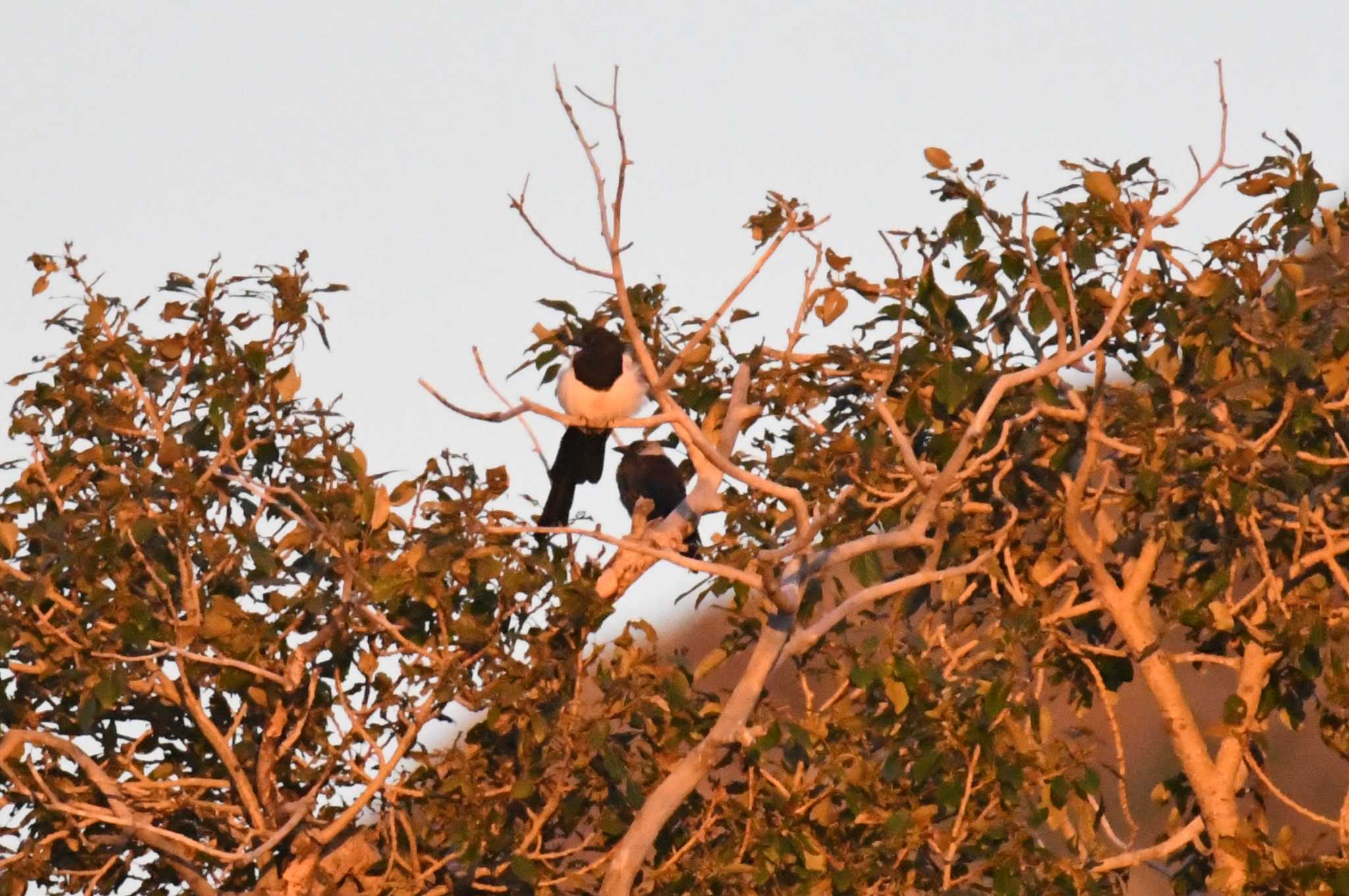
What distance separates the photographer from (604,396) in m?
9.22

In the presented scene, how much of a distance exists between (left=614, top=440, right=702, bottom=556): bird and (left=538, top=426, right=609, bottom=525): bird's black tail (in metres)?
0.12

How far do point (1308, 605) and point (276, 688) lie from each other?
3859 mm

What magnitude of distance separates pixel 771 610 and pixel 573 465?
286 cm

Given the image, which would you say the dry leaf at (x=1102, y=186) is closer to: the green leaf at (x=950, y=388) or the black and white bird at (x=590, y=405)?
the green leaf at (x=950, y=388)

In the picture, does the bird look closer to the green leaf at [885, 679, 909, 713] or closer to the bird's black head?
the bird's black head

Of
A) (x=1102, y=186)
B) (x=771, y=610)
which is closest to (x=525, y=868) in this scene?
(x=771, y=610)

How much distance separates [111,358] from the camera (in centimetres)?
759

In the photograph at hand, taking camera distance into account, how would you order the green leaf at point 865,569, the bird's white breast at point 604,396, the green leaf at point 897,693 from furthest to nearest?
the bird's white breast at point 604,396 < the green leaf at point 865,569 < the green leaf at point 897,693

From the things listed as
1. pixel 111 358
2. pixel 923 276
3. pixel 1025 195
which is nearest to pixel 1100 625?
pixel 923 276

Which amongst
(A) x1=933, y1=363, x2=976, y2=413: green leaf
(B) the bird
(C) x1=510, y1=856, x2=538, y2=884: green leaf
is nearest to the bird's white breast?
(B) the bird

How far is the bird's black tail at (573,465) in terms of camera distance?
30.8 ft

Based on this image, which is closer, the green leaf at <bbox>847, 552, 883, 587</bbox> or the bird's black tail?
the green leaf at <bbox>847, 552, 883, 587</bbox>

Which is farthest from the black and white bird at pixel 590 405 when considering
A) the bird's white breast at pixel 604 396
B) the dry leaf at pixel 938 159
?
the dry leaf at pixel 938 159

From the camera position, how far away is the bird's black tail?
9.39 metres
